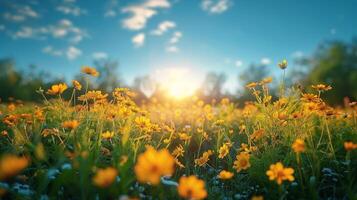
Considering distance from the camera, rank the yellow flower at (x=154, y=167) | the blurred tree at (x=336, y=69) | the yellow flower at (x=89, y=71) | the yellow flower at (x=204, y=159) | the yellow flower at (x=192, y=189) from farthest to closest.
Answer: the blurred tree at (x=336, y=69) < the yellow flower at (x=89, y=71) < the yellow flower at (x=204, y=159) < the yellow flower at (x=192, y=189) < the yellow flower at (x=154, y=167)

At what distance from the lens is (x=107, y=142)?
3.29 m

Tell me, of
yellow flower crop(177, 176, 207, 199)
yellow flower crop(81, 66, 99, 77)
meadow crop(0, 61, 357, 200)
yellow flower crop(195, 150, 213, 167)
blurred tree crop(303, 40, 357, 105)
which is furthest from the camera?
blurred tree crop(303, 40, 357, 105)

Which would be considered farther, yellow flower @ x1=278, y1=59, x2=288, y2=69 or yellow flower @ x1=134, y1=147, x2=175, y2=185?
yellow flower @ x1=278, y1=59, x2=288, y2=69

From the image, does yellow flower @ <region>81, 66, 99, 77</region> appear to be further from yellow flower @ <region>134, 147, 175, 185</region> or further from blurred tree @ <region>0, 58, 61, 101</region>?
blurred tree @ <region>0, 58, 61, 101</region>

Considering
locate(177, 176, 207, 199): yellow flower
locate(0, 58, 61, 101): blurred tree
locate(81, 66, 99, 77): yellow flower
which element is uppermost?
locate(0, 58, 61, 101): blurred tree

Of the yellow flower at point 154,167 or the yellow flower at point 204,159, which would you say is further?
the yellow flower at point 204,159

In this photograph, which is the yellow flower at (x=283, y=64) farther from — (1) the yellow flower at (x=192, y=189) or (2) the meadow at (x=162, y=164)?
(1) the yellow flower at (x=192, y=189)

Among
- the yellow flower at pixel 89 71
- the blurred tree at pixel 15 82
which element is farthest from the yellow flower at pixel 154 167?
the blurred tree at pixel 15 82

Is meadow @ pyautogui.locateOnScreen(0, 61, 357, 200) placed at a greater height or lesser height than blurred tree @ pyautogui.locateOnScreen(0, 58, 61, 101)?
lesser

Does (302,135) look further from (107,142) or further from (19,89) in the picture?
(19,89)

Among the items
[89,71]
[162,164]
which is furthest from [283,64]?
[162,164]

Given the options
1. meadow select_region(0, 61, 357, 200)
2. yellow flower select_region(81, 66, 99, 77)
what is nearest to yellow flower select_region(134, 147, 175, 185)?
meadow select_region(0, 61, 357, 200)

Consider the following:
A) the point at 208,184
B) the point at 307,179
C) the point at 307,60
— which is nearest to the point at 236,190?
the point at 208,184

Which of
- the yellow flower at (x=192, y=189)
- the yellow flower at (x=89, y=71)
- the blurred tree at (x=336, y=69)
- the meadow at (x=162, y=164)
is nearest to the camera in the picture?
the yellow flower at (x=192, y=189)
